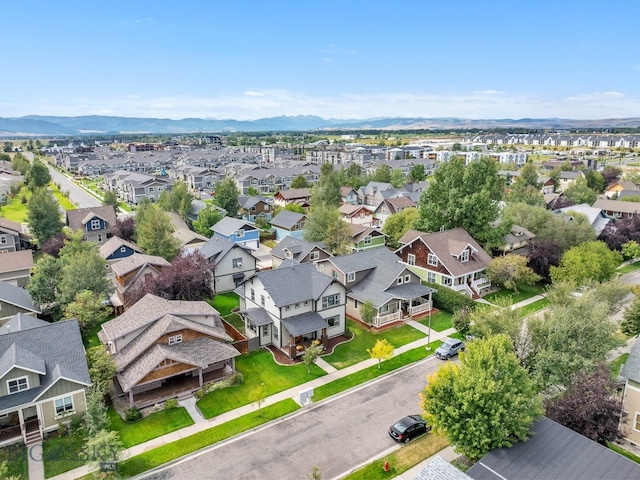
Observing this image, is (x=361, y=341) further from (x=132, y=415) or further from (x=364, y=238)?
(x=364, y=238)

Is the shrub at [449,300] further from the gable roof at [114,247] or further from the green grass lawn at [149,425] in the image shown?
the gable roof at [114,247]

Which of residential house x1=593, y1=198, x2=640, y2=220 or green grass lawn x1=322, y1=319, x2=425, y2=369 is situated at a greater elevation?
residential house x1=593, y1=198, x2=640, y2=220

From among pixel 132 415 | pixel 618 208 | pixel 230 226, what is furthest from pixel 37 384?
pixel 618 208

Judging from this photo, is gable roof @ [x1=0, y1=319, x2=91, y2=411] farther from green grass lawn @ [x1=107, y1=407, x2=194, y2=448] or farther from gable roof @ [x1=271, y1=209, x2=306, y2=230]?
gable roof @ [x1=271, y1=209, x2=306, y2=230]

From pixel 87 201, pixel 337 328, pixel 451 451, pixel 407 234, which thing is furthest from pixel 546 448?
pixel 87 201

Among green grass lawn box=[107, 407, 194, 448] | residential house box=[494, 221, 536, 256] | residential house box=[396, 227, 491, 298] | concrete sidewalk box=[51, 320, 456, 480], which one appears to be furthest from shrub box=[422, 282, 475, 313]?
green grass lawn box=[107, 407, 194, 448]

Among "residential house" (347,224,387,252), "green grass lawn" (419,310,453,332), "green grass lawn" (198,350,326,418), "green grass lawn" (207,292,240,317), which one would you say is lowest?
"green grass lawn" (419,310,453,332)
